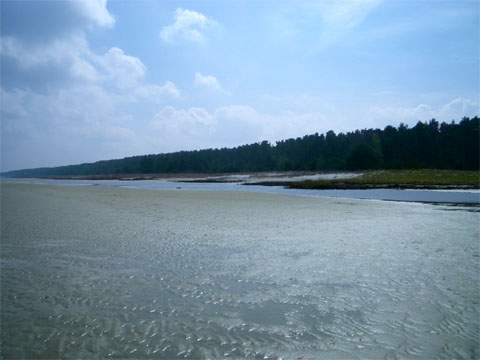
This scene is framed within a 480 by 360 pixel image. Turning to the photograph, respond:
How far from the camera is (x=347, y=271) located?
862cm

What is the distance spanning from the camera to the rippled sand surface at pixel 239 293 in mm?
4977

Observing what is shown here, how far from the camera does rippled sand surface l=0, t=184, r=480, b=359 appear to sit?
4977 millimetres

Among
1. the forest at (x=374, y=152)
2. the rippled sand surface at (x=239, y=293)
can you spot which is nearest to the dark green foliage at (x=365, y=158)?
the forest at (x=374, y=152)

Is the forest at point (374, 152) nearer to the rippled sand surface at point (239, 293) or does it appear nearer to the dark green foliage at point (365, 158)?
the dark green foliage at point (365, 158)

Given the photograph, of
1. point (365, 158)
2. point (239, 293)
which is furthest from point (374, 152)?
point (239, 293)

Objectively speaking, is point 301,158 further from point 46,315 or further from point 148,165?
point 46,315

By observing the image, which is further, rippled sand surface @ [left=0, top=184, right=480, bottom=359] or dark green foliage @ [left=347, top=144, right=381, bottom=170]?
dark green foliage @ [left=347, top=144, right=381, bottom=170]

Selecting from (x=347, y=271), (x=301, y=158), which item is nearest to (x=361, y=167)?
(x=301, y=158)

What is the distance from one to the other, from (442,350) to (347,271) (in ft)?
12.3

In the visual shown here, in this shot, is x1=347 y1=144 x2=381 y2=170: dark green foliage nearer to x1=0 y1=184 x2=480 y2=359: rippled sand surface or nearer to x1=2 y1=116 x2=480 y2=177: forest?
x1=2 y1=116 x2=480 y2=177: forest

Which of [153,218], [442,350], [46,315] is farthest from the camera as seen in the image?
[153,218]

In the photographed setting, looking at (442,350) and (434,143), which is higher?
(434,143)

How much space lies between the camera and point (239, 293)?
7.10m

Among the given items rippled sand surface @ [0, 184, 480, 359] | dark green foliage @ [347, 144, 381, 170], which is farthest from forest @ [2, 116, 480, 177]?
rippled sand surface @ [0, 184, 480, 359]
